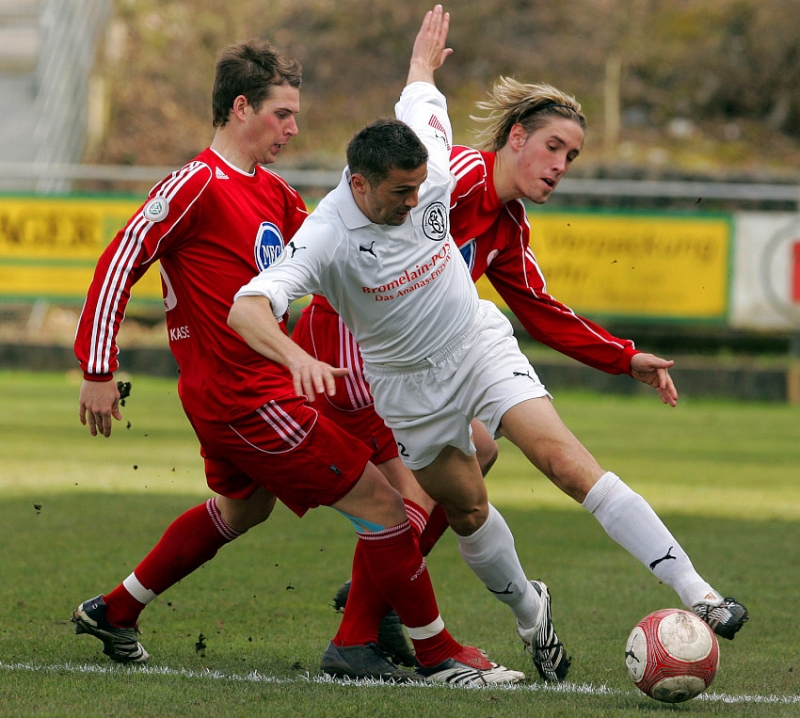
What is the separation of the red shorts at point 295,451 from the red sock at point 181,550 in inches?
17.4

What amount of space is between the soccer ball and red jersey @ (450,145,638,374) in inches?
47.6

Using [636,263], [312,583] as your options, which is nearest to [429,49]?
[312,583]

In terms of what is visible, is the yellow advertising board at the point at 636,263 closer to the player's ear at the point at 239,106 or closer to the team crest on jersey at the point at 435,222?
the player's ear at the point at 239,106

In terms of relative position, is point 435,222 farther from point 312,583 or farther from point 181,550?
point 312,583

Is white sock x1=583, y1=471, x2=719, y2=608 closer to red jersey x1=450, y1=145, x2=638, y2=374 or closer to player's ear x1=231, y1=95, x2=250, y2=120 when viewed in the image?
red jersey x1=450, y1=145, x2=638, y2=374

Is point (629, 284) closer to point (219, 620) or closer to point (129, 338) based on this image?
point (129, 338)

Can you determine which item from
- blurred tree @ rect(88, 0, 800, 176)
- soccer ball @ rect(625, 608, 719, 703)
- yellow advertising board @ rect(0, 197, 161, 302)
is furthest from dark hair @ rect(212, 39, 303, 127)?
blurred tree @ rect(88, 0, 800, 176)

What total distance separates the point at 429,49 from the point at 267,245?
108 cm

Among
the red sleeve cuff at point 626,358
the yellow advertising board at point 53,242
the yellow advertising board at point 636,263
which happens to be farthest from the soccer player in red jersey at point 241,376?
the yellow advertising board at point 53,242

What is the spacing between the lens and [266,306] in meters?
3.94

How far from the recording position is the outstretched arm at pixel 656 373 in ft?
15.9

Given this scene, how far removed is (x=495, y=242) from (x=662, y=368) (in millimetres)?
812

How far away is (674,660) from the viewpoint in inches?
159

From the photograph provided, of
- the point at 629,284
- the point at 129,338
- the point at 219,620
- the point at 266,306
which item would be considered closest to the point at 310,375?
the point at 266,306
